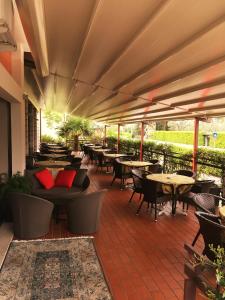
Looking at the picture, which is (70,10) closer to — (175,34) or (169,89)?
(175,34)

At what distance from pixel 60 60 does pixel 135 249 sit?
3.72 m

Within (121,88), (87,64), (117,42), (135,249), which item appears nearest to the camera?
(117,42)

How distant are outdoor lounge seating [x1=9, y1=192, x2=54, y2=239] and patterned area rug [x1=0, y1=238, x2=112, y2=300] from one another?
0.59 ft

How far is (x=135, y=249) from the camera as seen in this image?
4.00 m

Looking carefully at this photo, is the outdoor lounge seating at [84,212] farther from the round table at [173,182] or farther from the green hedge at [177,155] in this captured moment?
the green hedge at [177,155]

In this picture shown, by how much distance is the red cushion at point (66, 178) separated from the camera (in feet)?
18.7

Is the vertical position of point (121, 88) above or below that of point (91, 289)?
above

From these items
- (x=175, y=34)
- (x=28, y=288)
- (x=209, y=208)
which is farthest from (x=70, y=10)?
(x=209, y=208)

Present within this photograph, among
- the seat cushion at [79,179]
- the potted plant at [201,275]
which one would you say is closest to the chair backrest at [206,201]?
the potted plant at [201,275]

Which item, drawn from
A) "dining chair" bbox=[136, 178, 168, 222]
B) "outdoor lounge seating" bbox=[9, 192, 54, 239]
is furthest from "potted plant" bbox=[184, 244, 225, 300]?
"dining chair" bbox=[136, 178, 168, 222]

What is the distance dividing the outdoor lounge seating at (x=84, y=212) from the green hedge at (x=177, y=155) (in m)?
2.66

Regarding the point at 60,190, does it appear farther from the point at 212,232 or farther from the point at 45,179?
the point at 212,232

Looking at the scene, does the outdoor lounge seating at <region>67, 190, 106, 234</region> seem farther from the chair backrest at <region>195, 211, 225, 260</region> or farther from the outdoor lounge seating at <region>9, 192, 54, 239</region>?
the chair backrest at <region>195, 211, 225, 260</region>

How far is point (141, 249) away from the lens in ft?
13.1
